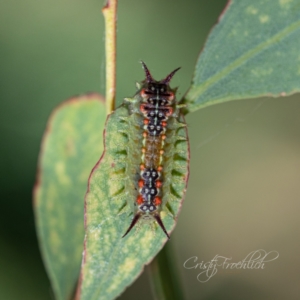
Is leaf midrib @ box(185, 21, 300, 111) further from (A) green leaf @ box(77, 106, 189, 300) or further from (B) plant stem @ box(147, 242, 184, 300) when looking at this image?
(B) plant stem @ box(147, 242, 184, 300)

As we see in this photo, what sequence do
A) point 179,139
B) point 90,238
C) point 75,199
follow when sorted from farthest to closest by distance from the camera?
point 75,199, point 179,139, point 90,238

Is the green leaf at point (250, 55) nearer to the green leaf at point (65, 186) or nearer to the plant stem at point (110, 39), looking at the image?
the plant stem at point (110, 39)

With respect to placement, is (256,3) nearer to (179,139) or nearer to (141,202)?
(179,139)

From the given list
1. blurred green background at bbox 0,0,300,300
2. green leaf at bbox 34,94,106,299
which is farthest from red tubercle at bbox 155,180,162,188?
blurred green background at bbox 0,0,300,300

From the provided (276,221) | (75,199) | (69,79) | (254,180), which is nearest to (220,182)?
(254,180)

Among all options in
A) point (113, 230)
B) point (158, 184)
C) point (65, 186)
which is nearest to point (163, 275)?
point (113, 230)

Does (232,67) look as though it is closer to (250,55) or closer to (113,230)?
(250,55)

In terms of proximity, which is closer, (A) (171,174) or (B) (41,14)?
(A) (171,174)
